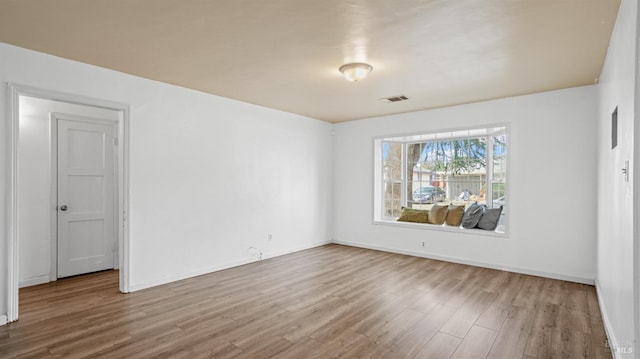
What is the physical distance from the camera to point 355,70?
139 inches

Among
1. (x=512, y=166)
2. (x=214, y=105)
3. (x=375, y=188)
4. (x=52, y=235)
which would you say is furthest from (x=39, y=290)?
(x=512, y=166)

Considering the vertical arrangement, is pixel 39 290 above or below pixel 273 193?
below

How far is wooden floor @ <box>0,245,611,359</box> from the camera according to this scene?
2623 mm

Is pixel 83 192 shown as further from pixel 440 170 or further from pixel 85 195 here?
pixel 440 170

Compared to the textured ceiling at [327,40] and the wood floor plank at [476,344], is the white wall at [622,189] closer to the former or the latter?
the textured ceiling at [327,40]

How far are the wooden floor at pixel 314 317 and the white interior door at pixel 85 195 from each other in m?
0.32

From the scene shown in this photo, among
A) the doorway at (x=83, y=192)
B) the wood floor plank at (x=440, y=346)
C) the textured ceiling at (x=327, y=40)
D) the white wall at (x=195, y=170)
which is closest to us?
the textured ceiling at (x=327, y=40)

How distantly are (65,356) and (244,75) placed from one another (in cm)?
315

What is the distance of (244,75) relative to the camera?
3951mm

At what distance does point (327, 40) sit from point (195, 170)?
107 inches

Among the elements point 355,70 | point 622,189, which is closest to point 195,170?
point 355,70

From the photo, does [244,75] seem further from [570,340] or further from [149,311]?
[570,340]

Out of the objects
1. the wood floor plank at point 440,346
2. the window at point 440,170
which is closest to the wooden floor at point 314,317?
the wood floor plank at point 440,346

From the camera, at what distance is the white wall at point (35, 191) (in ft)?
13.8
